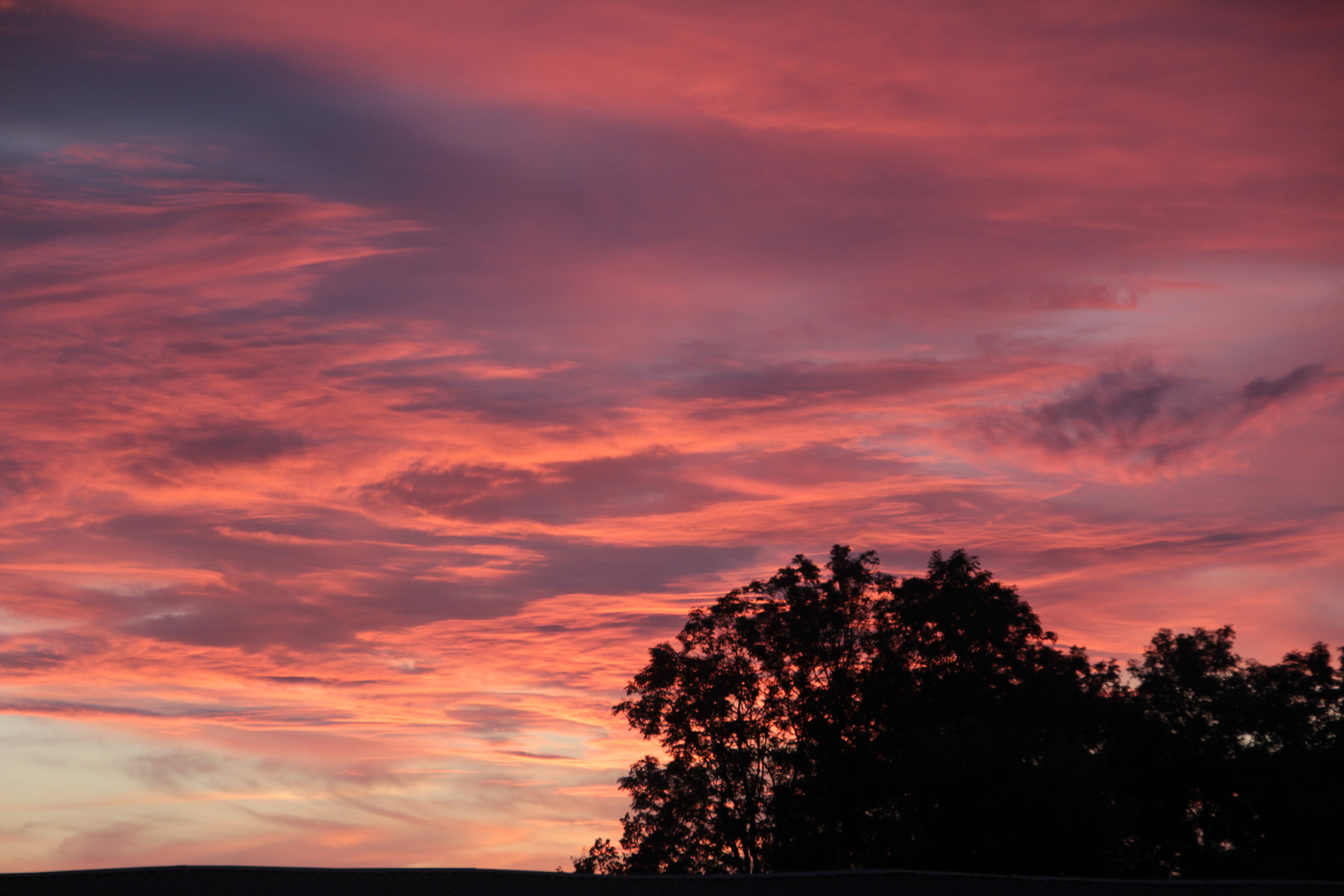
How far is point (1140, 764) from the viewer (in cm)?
5131

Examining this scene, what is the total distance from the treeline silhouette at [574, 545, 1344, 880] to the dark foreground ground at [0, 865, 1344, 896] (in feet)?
29.4

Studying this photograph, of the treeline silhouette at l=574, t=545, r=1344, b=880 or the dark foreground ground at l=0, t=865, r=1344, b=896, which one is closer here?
the dark foreground ground at l=0, t=865, r=1344, b=896

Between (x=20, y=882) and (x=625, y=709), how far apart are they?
84.3 feet

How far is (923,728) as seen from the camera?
46156 millimetres

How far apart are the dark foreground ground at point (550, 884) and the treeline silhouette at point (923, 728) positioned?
8.95m

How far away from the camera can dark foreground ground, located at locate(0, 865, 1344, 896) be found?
30.1 meters

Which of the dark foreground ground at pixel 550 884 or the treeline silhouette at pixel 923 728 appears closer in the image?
the dark foreground ground at pixel 550 884

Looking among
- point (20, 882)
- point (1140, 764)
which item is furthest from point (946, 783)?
point (20, 882)

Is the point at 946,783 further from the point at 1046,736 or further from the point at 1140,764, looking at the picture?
the point at 1140,764

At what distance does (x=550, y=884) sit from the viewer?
3294cm

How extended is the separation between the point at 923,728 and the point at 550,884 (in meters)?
19.7

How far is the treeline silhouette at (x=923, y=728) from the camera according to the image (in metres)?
46.5

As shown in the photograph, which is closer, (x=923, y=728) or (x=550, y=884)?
(x=550, y=884)

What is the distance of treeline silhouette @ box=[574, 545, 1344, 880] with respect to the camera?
46531 millimetres
